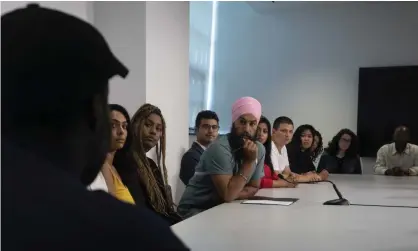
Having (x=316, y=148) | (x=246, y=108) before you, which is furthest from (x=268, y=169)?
(x=316, y=148)

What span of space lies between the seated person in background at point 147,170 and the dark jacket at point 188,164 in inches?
18.3

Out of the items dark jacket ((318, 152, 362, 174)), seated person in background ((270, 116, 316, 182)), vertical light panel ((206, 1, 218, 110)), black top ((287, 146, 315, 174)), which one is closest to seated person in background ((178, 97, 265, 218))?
seated person in background ((270, 116, 316, 182))

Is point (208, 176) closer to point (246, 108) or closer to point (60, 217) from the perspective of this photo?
point (246, 108)

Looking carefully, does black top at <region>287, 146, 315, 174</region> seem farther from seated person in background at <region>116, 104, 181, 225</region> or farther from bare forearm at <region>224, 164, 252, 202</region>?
bare forearm at <region>224, 164, 252, 202</region>

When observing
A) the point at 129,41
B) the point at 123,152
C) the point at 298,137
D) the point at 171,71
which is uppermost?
the point at 129,41

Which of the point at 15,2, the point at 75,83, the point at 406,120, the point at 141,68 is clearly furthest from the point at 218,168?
the point at 406,120

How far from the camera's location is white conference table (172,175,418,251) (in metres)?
1.50

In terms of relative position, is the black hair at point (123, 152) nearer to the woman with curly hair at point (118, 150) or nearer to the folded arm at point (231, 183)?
the woman with curly hair at point (118, 150)

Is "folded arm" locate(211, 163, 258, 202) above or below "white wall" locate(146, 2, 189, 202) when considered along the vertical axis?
below

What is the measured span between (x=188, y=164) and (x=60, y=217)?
9.45 ft

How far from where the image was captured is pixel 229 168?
243cm

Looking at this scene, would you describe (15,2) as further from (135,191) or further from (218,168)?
(218,168)

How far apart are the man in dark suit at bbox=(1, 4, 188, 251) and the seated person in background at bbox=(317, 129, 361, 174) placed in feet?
14.3

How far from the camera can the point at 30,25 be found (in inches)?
23.1
